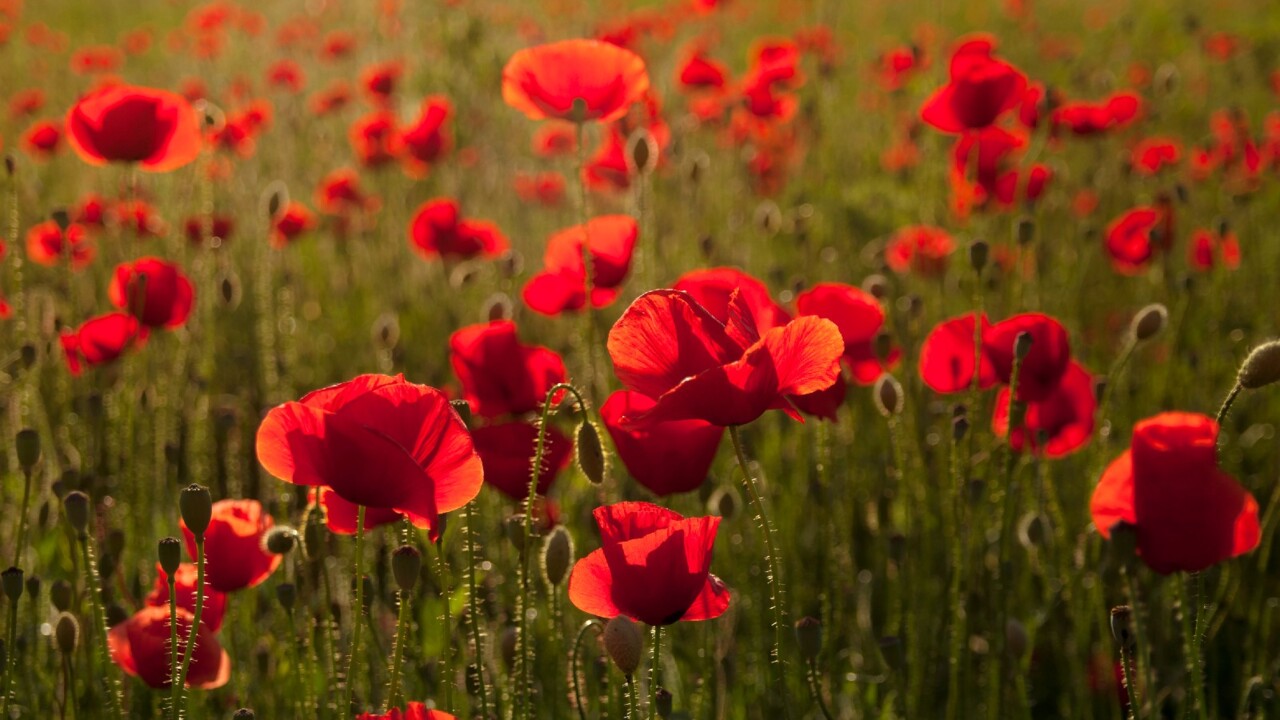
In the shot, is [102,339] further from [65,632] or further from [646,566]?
[646,566]

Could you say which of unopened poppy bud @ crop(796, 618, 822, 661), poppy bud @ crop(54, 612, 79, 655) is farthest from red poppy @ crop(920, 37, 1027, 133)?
poppy bud @ crop(54, 612, 79, 655)

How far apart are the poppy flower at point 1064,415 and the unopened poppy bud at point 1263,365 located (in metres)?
0.66

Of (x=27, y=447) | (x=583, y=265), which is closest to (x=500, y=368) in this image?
(x=583, y=265)

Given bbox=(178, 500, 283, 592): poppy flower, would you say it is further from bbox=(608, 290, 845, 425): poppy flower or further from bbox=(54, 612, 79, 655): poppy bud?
bbox=(608, 290, 845, 425): poppy flower

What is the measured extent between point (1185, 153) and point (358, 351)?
15.6ft

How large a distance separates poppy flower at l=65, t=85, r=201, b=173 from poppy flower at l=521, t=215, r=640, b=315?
0.92 m

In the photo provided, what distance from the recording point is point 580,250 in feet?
8.42

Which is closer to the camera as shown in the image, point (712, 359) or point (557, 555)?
point (712, 359)

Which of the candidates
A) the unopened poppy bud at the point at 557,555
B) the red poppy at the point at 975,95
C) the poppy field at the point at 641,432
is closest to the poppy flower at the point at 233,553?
the poppy field at the point at 641,432

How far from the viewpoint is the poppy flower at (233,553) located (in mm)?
1820

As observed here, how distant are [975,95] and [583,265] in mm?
1045

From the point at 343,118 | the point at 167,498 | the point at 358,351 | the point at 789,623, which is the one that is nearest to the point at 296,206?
the point at 358,351

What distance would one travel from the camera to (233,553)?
1.83 metres

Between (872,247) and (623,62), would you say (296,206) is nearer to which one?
(872,247)
